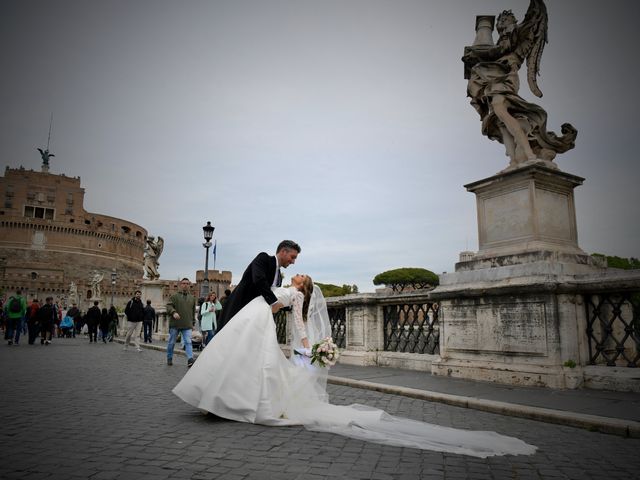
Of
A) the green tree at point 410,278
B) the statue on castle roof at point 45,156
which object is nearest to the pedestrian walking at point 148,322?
the green tree at point 410,278

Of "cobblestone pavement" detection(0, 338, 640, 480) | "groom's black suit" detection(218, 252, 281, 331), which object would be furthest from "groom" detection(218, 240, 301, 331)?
"cobblestone pavement" detection(0, 338, 640, 480)

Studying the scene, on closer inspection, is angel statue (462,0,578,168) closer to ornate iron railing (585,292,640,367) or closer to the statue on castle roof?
ornate iron railing (585,292,640,367)

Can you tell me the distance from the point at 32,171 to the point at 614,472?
103 metres

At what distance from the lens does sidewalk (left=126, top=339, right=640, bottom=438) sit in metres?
4.15

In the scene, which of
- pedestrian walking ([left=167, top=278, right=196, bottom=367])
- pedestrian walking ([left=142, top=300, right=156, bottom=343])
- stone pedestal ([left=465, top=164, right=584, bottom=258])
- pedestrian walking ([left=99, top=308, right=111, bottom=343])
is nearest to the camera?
stone pedestal ([left=465, top=164, right=584, bottom=258])

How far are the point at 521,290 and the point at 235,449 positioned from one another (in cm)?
444

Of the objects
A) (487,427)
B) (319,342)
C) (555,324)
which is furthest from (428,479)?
(555,324)

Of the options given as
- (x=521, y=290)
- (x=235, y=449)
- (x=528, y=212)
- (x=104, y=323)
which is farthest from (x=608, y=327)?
(x=104, y=323)

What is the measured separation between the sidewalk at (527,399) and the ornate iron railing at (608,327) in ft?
1.96

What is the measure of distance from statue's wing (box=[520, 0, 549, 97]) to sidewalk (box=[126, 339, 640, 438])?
5.08 m

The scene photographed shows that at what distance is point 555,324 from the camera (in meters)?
5.85

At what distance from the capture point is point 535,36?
780 cm

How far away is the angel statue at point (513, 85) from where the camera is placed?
7.47 metres

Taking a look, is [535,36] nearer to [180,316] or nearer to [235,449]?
[235,449]
